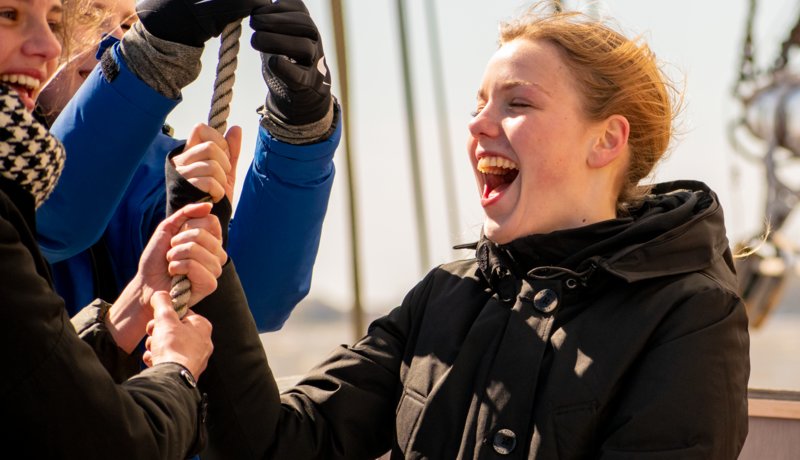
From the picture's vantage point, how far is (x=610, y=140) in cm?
181

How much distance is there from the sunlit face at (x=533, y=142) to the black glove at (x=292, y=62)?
23 centimetres

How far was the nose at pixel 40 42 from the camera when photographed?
4.62 feet

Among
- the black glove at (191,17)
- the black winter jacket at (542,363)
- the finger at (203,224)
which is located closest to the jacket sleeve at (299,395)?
the black winter jacket at (542,363)

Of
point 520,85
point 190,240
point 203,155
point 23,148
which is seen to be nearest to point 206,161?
point 203,155

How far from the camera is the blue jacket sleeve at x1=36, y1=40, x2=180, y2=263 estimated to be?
65.6 inches

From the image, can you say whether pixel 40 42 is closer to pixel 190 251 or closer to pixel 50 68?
Answer: pixel 50 68

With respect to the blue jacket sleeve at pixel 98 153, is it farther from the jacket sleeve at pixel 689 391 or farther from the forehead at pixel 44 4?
the jacket sleeve at pixel 689 391

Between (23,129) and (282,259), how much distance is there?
2.33 feet

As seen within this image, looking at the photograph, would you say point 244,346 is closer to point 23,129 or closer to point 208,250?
point 208,250

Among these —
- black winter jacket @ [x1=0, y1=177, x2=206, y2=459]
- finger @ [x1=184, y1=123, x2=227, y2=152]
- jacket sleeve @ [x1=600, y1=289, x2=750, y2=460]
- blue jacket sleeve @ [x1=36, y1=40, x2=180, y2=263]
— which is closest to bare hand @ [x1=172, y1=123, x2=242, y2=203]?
finger @ [x1=184, y1=123, x2=227, y2=152]

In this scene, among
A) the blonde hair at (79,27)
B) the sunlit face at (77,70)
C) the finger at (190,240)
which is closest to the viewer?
the finger at (190,240)

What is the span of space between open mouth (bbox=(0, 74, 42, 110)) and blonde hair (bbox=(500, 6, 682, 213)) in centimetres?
73

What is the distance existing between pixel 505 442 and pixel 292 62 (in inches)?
23.0

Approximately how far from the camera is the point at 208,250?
1.52 metres
